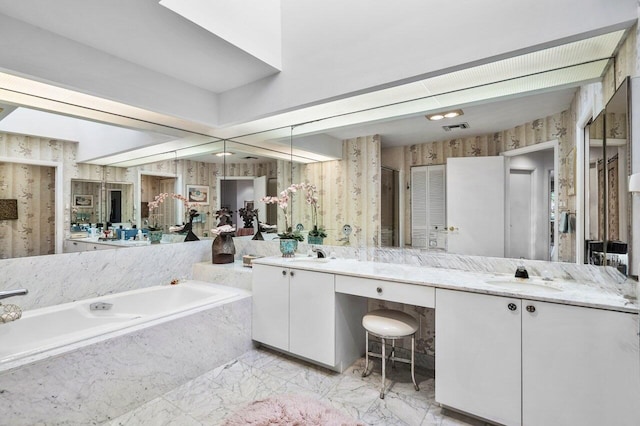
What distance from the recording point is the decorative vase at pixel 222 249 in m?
3.38

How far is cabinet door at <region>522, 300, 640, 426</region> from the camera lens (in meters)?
1.41

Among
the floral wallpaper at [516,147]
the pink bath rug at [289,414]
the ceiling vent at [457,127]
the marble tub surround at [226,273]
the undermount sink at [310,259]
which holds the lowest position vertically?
the pink bath rug at [289,414]

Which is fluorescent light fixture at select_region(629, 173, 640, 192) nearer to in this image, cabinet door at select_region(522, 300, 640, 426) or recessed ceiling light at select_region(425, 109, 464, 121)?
cabinet door at select_region(522, 300, 640, 426)

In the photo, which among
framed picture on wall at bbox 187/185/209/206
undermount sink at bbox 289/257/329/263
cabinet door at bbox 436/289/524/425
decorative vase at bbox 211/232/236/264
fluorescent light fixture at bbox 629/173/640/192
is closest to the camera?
fluorescent light fixture at bbox 629/173/640/192

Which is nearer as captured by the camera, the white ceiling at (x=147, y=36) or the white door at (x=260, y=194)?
the white ceiling at (x=147, y=36)

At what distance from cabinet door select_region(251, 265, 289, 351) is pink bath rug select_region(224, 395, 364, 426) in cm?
61

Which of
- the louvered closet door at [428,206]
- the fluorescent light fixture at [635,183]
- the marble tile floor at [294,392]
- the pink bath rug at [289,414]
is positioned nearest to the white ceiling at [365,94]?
the louvered closet door at [428,206]

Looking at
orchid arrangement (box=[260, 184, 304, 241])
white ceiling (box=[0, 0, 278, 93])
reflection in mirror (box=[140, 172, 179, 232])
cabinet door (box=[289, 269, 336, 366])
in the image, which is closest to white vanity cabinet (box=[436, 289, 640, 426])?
cabinet door (box=[289, 269, 336, 366])

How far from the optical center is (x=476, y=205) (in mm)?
2240

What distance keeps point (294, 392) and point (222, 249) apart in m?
1.75

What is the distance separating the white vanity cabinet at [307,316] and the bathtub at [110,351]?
0.68ft

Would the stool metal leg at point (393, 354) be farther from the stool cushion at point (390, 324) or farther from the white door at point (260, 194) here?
the white door at point (260, 194)

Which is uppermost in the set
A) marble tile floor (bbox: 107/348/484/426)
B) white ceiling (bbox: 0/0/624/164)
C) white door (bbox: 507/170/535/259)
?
white ceiling (bbox: 0/0/624/164)

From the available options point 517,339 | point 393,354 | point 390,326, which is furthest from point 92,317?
point 517,339
